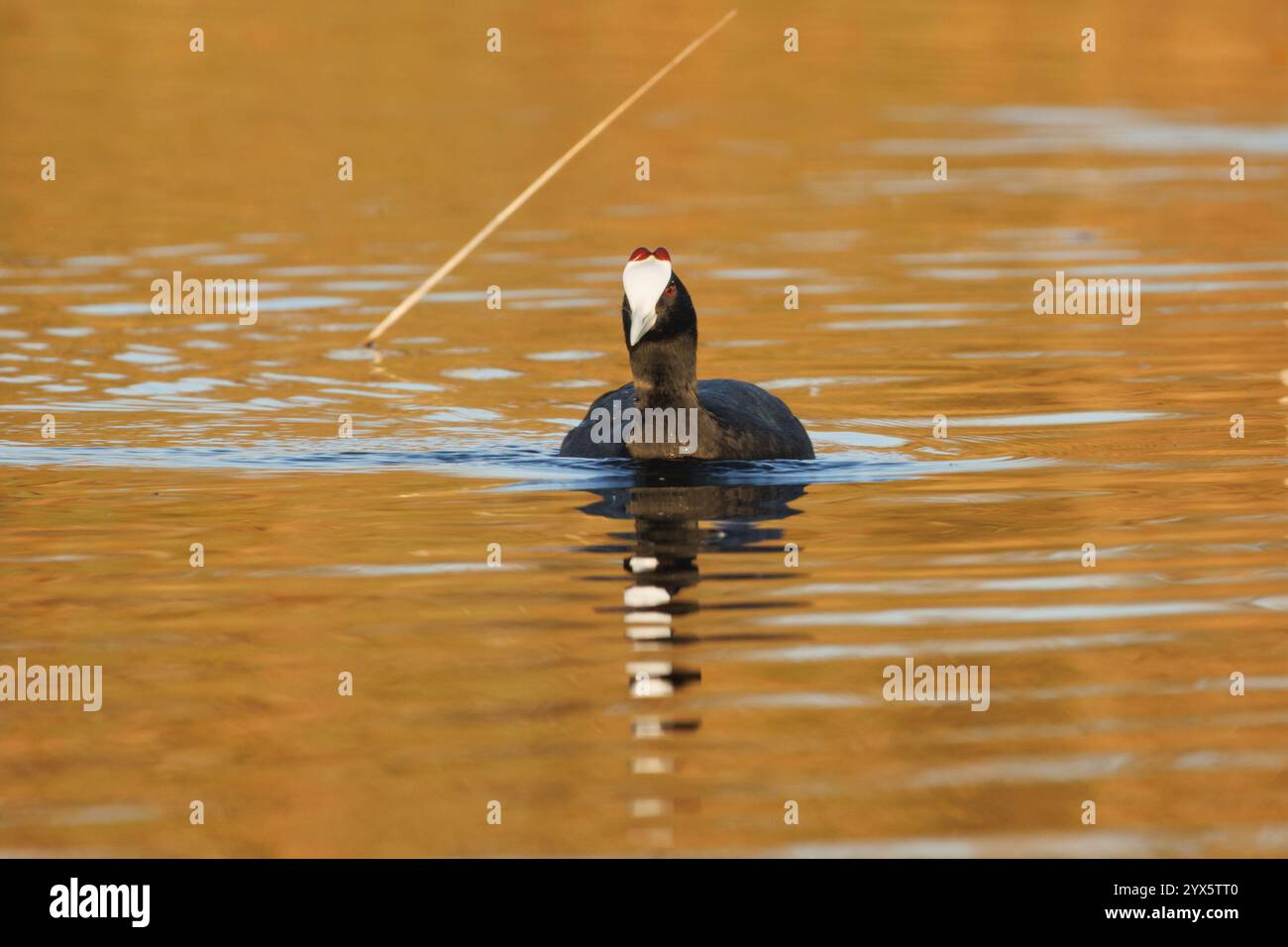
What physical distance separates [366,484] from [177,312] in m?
7.77

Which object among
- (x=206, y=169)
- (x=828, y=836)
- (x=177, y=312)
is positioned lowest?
(x=828, y=836)

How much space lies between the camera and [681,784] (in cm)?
837

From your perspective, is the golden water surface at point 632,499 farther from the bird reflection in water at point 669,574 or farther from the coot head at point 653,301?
the coot head at point 653,301

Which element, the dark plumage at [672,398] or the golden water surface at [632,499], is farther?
the dark plumage at [672,398]

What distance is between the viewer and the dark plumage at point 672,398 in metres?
13.6

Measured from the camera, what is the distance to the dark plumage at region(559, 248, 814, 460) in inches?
535

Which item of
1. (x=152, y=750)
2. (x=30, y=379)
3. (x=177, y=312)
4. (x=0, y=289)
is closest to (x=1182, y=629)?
(x=152, y=750)

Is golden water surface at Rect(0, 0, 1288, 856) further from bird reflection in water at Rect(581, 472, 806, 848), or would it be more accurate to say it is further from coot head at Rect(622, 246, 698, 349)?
coot head at Rect(622, 246, 698, 349)

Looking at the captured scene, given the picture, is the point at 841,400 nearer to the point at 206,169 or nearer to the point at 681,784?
the point at 681,784

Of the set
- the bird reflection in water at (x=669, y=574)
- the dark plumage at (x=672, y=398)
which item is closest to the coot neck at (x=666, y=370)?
the dark plumage at (x=672, y=398)

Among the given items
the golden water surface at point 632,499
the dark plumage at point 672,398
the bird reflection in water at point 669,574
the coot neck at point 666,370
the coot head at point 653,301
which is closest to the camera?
the golden water surface at point 632,499

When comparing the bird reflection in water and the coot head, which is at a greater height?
the coot head

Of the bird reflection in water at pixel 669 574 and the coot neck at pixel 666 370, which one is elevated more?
the coot neck at pixel 666 370

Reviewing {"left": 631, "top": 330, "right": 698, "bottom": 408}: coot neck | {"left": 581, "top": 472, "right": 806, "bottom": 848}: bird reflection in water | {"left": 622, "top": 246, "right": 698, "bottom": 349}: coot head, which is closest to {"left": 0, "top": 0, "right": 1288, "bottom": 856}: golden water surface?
{"left": 581, "top": 472, "right": 806, "bottom": 848}: bird reflection in water
